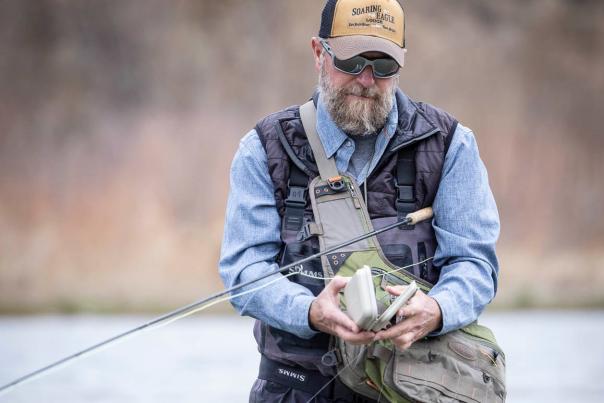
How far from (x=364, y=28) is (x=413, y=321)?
34.0 inches

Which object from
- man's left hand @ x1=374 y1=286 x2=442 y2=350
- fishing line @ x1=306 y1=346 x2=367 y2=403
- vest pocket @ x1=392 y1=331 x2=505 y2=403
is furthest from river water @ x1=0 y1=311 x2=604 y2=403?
man's left hand @ x1=374 y1=286 x2=442 y2=350

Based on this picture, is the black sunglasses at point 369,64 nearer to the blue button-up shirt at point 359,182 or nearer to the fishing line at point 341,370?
the blue button-up shirt at point 359,182

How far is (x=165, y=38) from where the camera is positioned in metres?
20.7

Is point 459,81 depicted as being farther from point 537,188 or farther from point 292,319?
point 292,319

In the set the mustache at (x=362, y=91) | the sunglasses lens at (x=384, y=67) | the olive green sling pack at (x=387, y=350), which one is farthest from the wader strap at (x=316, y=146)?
the sunglasses lens at (x=384, y=67)

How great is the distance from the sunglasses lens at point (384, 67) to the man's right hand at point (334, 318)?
63 cm

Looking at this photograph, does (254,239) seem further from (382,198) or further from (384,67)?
(384,67)

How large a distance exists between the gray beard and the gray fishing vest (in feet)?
0.23

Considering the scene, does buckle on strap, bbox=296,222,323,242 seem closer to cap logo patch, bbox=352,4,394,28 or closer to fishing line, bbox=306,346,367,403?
fishing line, bbox=306,346,367,403

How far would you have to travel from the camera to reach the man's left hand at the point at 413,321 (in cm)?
282

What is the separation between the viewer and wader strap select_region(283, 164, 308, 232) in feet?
10.2

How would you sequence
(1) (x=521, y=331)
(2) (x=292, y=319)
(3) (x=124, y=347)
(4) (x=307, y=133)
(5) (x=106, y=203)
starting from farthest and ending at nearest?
(5) (x=106, y=203) < (1) (x=521, y=331) < (3) (x=124, y=347) < (4) (x=307, y=133) < (2) (x=292, y=319)

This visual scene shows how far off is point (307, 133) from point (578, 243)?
18.3 meters

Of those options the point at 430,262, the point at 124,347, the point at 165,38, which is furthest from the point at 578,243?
the point at 430,262
